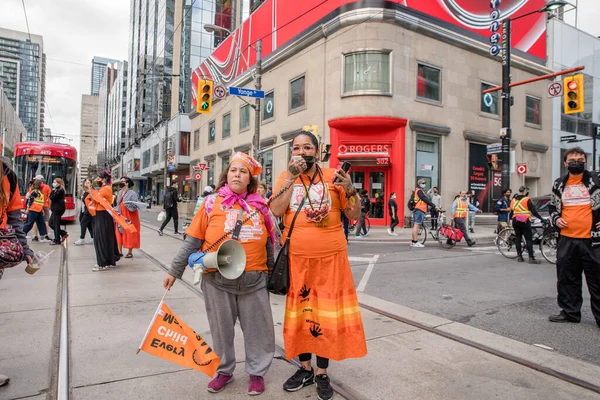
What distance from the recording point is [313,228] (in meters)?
2.71

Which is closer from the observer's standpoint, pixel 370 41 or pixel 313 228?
pixel 313 228

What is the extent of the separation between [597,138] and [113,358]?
3170cm

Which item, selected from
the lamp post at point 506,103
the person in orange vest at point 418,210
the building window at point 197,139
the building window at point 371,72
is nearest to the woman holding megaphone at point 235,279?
the person in orange vest at point 418,210

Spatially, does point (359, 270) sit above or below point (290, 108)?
below

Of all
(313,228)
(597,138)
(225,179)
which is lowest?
(313,228)

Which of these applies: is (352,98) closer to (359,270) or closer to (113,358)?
(359,270)

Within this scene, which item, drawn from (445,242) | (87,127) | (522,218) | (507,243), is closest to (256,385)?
(522,218)

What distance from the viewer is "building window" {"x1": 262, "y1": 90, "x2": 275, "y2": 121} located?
78.0 feet

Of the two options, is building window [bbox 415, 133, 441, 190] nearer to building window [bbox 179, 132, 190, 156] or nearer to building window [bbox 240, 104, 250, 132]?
building window [bbox 240, 104, 250, 132]

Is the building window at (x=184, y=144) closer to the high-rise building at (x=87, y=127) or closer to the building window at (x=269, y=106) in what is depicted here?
the building window at (x=269, y=106)

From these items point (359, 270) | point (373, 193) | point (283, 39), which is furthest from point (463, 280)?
point (283, 39)

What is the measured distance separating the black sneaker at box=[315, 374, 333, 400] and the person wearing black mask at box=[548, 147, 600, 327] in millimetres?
3281

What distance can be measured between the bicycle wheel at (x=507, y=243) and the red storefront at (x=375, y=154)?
26.4 feet

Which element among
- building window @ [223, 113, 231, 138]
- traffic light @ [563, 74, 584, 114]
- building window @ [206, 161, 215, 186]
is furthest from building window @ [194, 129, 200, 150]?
traffic light @ [563, 74, 584, 114]
